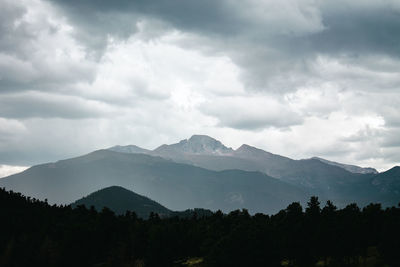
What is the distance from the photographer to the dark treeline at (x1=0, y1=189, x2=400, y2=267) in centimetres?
13525

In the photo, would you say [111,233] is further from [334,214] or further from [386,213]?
[386,213]

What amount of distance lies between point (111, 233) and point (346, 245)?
92043mm

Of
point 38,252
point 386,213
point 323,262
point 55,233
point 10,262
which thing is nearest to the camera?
point 10,262

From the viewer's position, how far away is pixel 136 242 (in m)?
179

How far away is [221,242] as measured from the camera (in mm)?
143000

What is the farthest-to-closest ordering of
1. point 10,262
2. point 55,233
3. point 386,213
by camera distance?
point 55,233 → point 386,213 → point 10,262

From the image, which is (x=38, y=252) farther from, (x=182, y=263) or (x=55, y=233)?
(x=182, y=263)

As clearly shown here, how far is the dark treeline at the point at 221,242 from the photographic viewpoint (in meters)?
135

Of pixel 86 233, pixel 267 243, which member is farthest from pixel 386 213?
pixel 86 233

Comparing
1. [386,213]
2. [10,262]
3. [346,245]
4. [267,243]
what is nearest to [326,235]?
[346,245]

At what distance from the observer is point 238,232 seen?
141 meters

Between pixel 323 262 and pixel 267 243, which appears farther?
pixel 323 262

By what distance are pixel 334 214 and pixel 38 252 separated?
3903 inches

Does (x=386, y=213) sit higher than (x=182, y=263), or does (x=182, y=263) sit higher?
(x=386, y=213)
